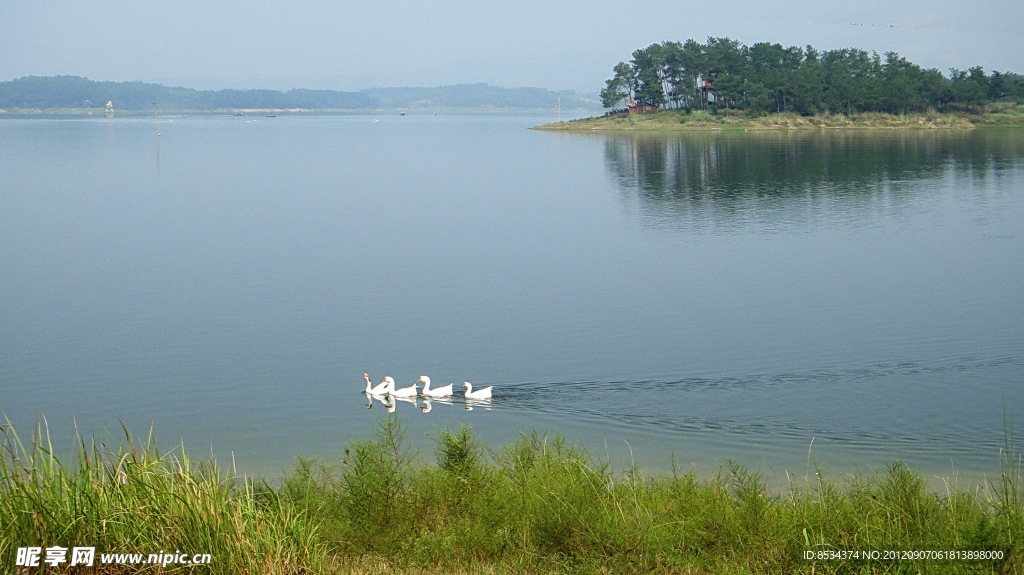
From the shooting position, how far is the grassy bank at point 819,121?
89688 mm

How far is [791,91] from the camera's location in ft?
315

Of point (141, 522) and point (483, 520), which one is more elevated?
point (141, 522)

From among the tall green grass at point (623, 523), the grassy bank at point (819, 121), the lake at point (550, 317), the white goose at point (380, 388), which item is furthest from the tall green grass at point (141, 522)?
the grassy bank at point (819, 121)

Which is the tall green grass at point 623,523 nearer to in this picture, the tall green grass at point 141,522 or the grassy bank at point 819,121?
the tall green grass at point 141,522

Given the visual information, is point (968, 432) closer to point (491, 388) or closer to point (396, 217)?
point (491, 388)

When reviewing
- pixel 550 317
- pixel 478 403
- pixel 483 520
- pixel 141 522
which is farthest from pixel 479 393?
pixel 141 522

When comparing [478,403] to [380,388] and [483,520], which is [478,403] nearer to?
[380,388]

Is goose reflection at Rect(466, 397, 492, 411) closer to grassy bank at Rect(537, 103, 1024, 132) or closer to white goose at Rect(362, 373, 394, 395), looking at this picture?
white goose at Rect(362, 373, 394, 395)

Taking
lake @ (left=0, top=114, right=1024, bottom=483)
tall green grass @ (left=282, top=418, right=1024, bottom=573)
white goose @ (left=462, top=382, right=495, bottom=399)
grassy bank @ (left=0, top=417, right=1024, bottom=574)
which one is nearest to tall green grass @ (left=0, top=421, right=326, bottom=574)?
grassy bank @ (left=0, top=417, right=1024, bottom=574)

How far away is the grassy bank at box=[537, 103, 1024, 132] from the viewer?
3531 inches

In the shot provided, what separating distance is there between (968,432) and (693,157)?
46357 millimetres

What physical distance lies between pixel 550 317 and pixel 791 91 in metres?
82.5

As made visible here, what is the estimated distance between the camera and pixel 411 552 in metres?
7.34

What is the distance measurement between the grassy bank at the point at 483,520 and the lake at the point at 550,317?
344 centimetres
